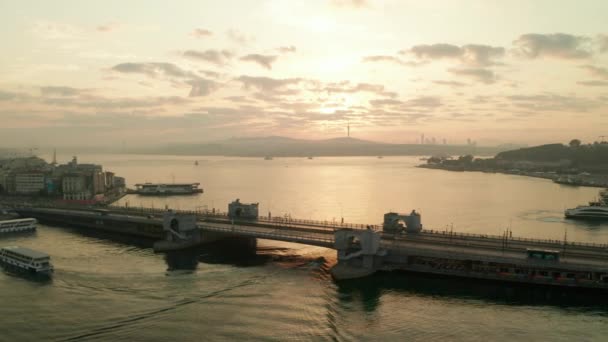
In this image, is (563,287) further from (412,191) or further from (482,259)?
(412,191)

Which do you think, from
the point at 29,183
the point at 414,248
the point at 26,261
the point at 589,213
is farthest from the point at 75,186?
the point at 589,213

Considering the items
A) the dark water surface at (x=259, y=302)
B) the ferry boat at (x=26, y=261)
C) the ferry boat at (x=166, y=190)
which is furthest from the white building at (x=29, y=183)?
the ferry boat at (x=26, y=261)

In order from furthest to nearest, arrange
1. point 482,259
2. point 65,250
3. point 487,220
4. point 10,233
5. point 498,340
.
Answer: point 487,220, point 10,233, point 65,250, point 482,259, point 498,340

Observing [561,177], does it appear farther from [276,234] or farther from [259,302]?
[259,302]

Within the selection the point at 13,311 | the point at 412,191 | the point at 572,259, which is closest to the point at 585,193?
the point at 412,191

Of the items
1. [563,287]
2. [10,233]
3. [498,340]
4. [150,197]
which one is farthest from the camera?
A: [150,197]

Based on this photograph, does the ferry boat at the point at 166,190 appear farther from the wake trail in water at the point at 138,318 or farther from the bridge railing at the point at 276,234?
the wake trail in water at the point at 138,318

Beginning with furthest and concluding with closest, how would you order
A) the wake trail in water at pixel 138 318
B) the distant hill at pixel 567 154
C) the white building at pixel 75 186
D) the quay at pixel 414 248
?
the distant hill at pixel 567 154 < the white building at pixel 75 186 < the quay at pixel 414 248 < the wake trail in water at pixel 138 318
